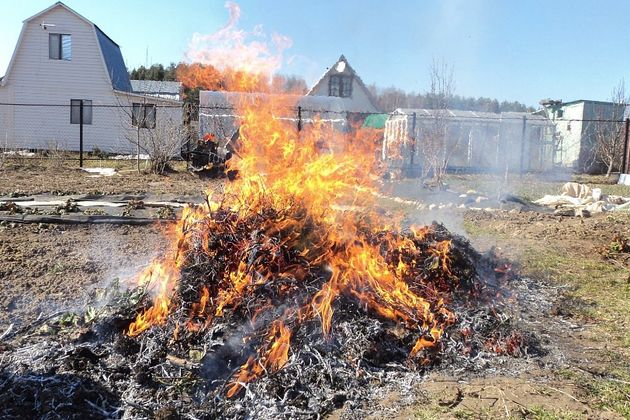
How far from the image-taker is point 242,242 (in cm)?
446

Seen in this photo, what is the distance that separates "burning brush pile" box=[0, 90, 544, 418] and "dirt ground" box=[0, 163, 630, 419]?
0.44 metres

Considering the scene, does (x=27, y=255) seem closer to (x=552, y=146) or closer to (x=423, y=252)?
(x=423, y=252)

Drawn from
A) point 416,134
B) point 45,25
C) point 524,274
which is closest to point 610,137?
point 416,134

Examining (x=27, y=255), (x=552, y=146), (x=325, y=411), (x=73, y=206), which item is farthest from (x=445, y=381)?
(x=552, y=146)

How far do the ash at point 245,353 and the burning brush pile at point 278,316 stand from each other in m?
0.01

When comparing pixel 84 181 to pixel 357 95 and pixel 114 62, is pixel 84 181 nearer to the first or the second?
pixel 114 62

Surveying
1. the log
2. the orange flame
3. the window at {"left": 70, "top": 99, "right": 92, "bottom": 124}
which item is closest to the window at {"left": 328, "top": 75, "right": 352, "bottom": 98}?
the window at {"left": 70, "top": 99, "right": 92, "bottom": 124}

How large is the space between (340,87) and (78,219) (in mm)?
27657

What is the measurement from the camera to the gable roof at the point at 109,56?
24.8 meters

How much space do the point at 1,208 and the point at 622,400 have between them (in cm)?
875

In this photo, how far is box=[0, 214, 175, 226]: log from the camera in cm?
746

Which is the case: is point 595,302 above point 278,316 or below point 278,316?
below

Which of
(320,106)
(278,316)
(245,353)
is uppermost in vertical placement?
(320,106)

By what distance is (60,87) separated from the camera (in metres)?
25.8
